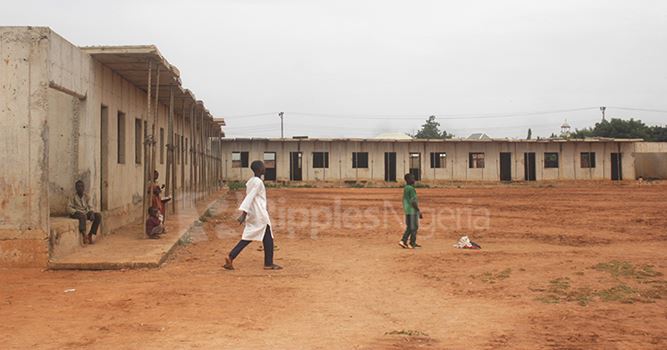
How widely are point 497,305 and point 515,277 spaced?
1574mm

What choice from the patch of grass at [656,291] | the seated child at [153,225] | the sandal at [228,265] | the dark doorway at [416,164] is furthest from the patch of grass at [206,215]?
the dark doorway at [416,164]

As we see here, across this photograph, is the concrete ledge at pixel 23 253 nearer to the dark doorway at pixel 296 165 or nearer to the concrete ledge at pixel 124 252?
the concrete ledge at pixel 124 252

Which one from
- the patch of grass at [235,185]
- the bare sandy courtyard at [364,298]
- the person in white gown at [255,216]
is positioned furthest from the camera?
the patch of grass at [235,185]

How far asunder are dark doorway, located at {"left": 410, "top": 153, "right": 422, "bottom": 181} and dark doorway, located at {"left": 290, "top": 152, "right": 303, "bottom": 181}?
24.4 ft

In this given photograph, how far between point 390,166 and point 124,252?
30333 mm

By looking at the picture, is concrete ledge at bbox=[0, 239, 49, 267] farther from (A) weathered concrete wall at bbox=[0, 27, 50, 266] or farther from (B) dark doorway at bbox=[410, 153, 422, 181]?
(B) dark doorway at bbox=[410, 153, 422, 181]

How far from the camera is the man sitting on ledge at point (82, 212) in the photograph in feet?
30.6

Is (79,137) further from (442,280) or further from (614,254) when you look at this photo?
(614,254)

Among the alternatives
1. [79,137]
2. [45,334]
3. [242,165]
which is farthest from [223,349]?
[242,165]

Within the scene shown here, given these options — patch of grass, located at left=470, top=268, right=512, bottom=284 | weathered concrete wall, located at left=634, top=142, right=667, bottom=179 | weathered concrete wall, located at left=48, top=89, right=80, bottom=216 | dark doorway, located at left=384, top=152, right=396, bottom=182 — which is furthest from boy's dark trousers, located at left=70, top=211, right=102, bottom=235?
weathered concrete wall, located at left=634, top=142, right=667, bottom=179

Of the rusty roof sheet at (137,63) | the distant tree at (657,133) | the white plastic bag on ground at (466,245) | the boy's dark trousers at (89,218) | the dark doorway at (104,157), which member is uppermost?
the distant tree at (657,133)

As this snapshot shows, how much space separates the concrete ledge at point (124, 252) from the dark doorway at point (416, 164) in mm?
27892

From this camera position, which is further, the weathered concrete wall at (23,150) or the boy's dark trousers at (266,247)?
the boy's dark trousers at (266,247)
